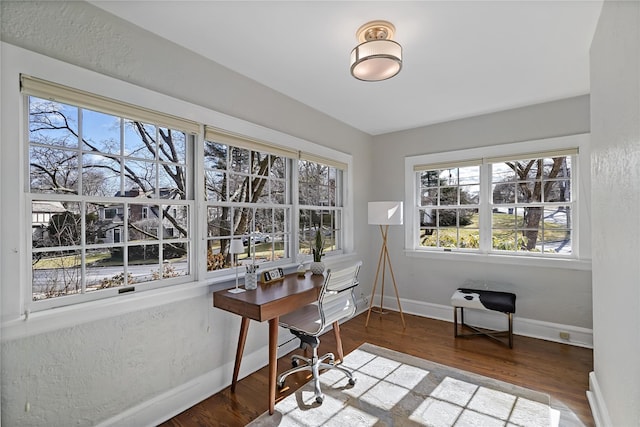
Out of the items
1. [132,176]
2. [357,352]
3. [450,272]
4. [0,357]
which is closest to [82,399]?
[0,357]

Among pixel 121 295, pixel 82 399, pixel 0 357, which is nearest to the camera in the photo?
pixel 0 357

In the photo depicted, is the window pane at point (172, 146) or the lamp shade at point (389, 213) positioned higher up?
the window pane at point (172, 146)

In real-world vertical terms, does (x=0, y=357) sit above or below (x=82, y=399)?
above

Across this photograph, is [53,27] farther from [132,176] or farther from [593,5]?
[593,5]

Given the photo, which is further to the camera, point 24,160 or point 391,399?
point 391,399

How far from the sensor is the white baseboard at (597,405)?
182 centimetres

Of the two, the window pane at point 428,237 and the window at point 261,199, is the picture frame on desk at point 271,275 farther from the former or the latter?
the window pane at point 428,237

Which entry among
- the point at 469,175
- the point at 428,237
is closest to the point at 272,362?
the point at 428,237

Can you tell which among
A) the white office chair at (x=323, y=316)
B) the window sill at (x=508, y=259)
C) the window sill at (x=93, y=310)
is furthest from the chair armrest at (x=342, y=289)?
the window sill at (x=508, y=259)

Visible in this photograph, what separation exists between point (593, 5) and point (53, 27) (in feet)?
10.5

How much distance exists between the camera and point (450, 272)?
3.93 meters

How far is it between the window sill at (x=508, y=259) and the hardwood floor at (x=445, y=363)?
84cm

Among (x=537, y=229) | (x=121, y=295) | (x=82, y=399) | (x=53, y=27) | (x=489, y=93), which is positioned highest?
(x=489, y=93)

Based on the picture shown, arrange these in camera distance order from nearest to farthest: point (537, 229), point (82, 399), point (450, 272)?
point (82, 399)
point (537, 229)
point (450, 272)
